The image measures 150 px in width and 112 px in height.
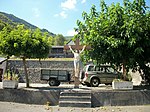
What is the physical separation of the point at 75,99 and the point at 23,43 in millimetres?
4283

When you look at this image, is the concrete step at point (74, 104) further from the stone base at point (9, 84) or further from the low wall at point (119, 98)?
the stone base at point (9, 84)

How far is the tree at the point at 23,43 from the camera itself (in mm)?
12547

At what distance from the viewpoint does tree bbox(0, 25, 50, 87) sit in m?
12.5

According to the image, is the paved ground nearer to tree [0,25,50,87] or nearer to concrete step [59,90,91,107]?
concrete step [59,90,91,107]

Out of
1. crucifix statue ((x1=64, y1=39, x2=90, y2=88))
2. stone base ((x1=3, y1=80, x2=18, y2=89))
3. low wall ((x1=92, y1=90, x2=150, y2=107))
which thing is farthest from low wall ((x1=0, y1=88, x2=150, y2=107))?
crucifix statue ((x1=64, y1=39, x2=90, y2=88))

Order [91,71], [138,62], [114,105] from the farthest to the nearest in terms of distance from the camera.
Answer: [91,71] < [138,62] < [114,105]

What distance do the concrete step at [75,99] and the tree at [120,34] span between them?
→ 2.51m

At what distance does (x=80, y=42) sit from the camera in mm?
13156

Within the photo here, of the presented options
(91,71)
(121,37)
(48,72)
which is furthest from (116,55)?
(48,72)

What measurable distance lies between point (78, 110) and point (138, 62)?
4.89m

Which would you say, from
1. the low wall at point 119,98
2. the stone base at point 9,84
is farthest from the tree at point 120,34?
the stone base at point 9,84

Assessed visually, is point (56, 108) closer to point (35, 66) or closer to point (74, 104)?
point (74, 104)

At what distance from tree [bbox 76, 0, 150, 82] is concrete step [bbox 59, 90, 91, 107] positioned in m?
2.51

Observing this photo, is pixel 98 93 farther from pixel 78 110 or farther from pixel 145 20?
pixel 145 20
